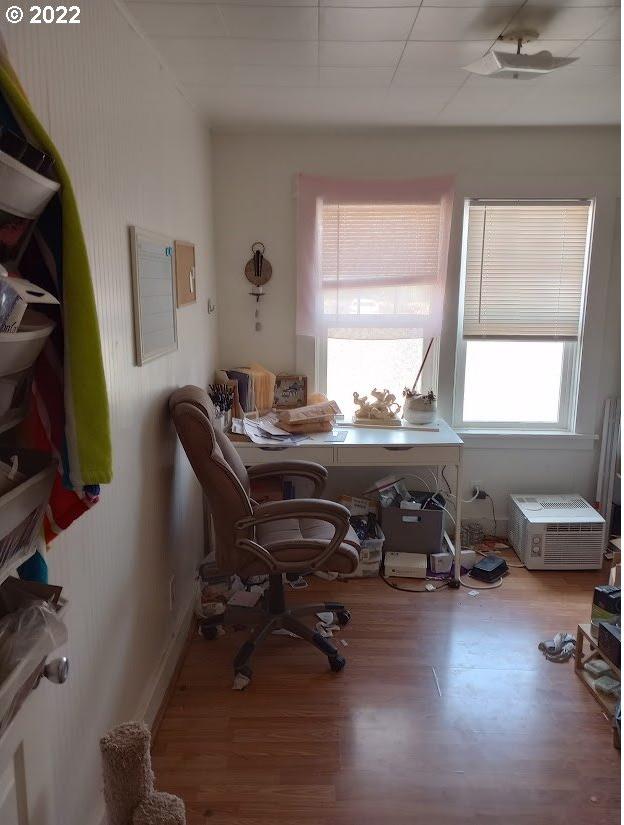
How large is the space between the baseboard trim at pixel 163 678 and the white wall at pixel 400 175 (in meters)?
1.56

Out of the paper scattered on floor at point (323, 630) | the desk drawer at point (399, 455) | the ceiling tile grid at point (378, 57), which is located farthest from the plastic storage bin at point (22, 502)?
the desk drawer at point (399, 455)

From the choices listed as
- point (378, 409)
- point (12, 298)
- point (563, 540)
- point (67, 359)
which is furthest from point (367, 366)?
point (12, 298)

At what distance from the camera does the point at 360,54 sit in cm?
214

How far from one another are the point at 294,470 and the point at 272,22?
173 cm

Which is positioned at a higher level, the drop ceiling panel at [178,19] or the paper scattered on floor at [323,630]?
the drop ceiling panel at [178,19]

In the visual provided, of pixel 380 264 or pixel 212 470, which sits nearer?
pixel 212 470

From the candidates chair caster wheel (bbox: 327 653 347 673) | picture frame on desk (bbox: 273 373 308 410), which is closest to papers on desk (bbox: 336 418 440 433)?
picture frame on desk (bbox: 273 373 308 410)

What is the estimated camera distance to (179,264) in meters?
2.49

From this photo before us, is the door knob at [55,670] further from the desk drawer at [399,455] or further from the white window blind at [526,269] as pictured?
the white window blind at [526,269]

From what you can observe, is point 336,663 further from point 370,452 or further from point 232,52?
point 232,52

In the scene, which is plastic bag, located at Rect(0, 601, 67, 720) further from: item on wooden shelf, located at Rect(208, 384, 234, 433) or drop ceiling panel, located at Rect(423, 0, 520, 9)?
item on wooden shelf, located at Rect(208, 384, 234, 433)

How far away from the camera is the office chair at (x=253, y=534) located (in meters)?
2.19

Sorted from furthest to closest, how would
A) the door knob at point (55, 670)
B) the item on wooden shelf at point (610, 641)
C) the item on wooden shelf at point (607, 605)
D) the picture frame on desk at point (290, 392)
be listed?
the picture frame on desk at point (290, 392)
the item on wooden shelf at point (607, 605)
the item on wooden shelf at point (610, 641)
the door knob at point (55, 670)

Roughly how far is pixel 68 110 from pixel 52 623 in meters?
1.15
